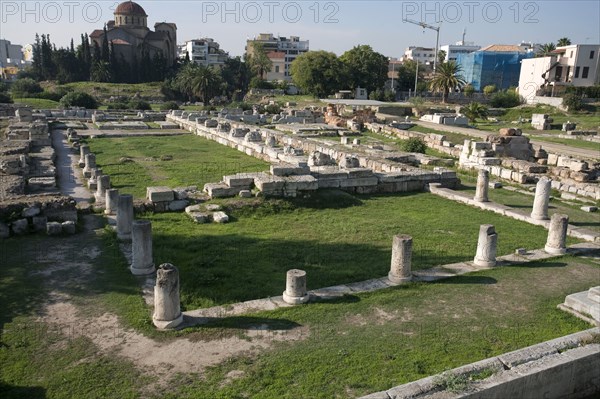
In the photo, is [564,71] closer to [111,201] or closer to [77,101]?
[77,101]

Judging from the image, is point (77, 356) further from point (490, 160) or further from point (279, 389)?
point (490, 160)

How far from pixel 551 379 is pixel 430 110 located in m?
44.2

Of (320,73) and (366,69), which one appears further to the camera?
(366,69)

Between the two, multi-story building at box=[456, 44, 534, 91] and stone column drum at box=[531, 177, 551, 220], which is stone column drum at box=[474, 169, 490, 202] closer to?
stone column drum at box=[531, 177, 551, 220]

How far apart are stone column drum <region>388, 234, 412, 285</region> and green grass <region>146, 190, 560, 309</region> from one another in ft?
1.58

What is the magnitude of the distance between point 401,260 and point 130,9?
9557cm

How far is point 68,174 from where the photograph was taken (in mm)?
18297

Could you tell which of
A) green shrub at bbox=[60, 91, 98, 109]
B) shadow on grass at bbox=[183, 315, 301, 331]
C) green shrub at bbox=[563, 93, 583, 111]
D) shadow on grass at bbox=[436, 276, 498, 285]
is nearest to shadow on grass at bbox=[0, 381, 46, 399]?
shadow on grass at bbox=[183, 315, 301, 331]

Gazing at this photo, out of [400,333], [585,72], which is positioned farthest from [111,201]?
[585,72]

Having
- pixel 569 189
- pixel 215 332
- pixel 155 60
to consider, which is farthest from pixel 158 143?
pixel 155 60

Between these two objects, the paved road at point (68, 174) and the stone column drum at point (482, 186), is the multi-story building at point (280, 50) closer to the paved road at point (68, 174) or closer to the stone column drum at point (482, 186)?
the paved road at point (68, 174)

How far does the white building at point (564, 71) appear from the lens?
196ft

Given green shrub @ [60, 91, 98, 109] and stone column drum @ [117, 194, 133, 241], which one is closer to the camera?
stone column drum @ [117, 194, 133, 241]

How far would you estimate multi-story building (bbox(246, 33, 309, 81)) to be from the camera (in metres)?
116
